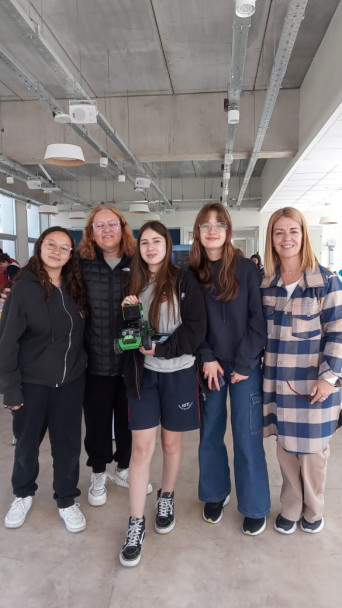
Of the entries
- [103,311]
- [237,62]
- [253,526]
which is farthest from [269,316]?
[237,62]

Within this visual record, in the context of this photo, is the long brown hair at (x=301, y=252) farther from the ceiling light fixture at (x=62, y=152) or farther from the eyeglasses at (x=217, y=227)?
the ceiling light fixture at (x=62, y=152)

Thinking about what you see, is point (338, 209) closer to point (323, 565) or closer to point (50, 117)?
point (50, 117)

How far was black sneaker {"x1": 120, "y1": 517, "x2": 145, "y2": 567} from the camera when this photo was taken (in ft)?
5.54

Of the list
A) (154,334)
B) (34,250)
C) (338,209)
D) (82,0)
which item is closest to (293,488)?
(154,334)

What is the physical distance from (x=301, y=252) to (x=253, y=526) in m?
1.29

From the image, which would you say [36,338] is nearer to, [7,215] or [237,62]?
[237,62]

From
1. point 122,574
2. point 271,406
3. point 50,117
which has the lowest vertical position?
point 122,574

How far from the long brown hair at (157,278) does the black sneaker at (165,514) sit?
880 millimetres

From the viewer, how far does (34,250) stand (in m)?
1.89

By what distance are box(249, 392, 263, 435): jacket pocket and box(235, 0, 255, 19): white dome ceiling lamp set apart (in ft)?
7.75

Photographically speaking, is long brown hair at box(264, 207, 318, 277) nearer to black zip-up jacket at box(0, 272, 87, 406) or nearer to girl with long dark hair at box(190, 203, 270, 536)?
girl with long dark hair at box(190, 203, 270, 536)

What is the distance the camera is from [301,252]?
180cm

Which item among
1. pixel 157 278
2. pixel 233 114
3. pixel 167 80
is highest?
pixel 167 80

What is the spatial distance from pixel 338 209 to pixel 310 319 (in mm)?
10940
